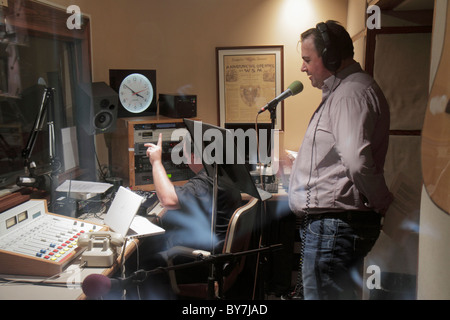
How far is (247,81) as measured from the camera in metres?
3.19

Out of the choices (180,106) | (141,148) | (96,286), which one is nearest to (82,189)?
(141,148)

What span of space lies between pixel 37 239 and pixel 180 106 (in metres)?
1.48

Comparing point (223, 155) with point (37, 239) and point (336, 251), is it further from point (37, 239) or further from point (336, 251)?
point (37, 239)

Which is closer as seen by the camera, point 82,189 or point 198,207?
point 198,207

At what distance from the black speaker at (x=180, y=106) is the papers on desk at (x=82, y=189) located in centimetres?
72

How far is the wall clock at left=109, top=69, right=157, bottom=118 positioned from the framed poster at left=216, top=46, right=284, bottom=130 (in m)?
0.53

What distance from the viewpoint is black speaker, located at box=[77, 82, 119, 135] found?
8.72 feet

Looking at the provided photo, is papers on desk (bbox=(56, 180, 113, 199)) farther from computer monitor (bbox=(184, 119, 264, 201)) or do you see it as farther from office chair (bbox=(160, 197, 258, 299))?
computer monitor (bbox=(184, 119, 264, 201))

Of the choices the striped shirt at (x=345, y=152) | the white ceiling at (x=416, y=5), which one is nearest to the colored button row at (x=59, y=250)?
the striped shirt at (x=345, y=152)

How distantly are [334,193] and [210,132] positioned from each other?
0.58m

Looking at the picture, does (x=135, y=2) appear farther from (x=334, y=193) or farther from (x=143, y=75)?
(x=334, y=193)

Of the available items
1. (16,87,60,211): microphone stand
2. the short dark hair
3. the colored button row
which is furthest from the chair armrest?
the short dark hair

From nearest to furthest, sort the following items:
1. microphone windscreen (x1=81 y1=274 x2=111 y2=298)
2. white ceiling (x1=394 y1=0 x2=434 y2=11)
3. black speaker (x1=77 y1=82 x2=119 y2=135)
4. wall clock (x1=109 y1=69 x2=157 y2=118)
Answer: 1. microphone windscreen (x1=81 y1=274 x2=111 y2=298)
2. white ceiling (x1=394 y1=0 x2=434 y2=11)
3. black speaker (x1=77 y1=82 x2=119 y2=135)
4. wall clock (x1=109 y1=69 x2=157 y2=118)
